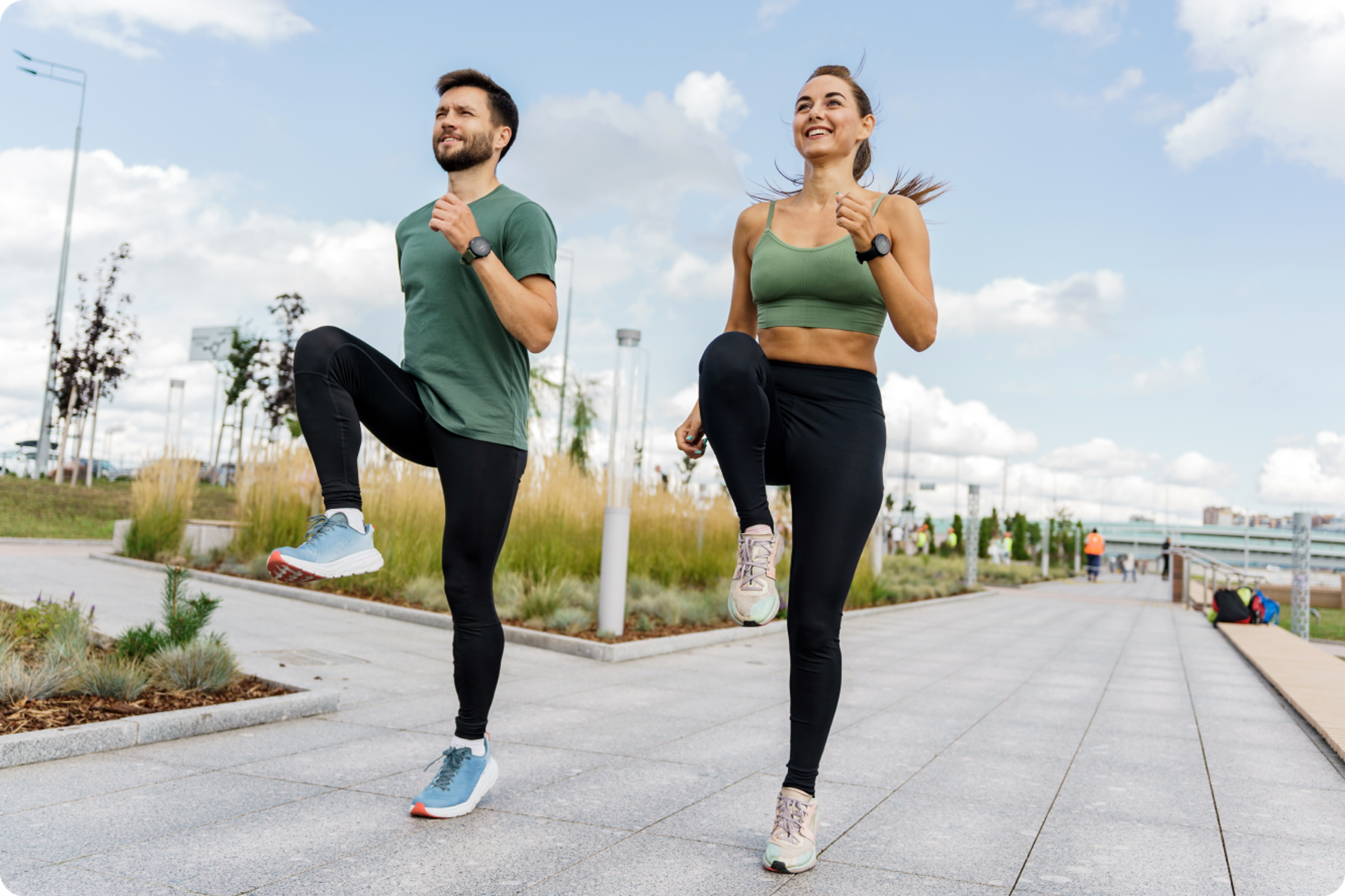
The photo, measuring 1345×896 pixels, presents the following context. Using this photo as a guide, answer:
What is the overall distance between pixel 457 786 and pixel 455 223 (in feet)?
5.56

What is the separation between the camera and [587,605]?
27.6ft

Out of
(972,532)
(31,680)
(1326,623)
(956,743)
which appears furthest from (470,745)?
(972,532)

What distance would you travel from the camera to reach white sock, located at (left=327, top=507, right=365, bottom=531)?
2475 mm

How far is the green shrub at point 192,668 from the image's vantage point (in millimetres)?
4301

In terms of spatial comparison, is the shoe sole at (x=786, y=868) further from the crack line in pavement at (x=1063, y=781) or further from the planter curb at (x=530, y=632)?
the planter curb at (x=530, y=632)

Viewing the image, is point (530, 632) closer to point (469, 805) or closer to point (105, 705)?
point (105, 705)

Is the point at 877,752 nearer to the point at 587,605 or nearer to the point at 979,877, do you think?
the point at 979,877

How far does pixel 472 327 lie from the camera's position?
286 centimetres

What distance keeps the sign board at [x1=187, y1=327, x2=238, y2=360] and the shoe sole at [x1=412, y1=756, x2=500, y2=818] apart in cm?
2648

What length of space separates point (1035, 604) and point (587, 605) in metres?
12.9

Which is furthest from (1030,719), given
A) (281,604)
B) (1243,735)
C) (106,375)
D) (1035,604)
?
(106,375)

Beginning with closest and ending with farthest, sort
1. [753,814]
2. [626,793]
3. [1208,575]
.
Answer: [753,814], [626,793], [1208,575]

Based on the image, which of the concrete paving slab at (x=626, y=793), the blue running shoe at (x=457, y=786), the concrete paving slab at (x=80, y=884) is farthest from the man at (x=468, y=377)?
the concrete paving slab at (x=80, y=884)

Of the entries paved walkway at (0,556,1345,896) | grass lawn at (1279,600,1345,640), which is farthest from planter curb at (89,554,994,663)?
grass lawn at (1279,600,1345,640)
